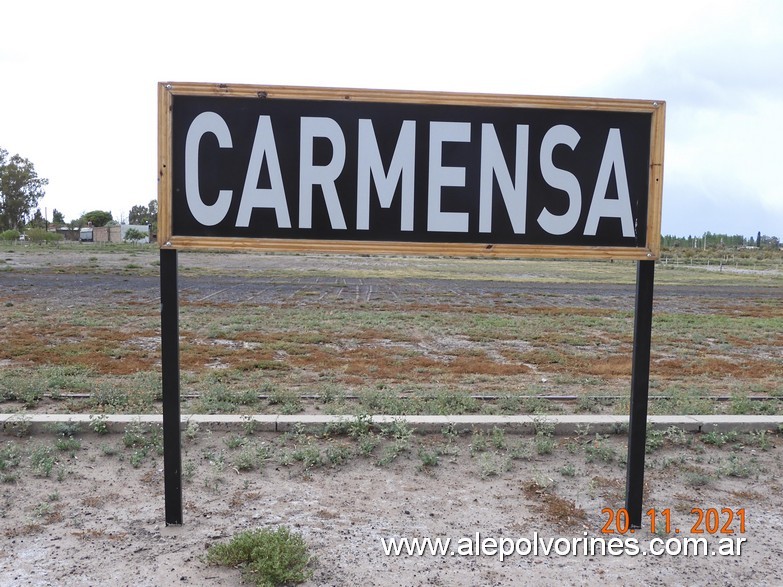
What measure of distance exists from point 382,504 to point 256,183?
7.79 ft

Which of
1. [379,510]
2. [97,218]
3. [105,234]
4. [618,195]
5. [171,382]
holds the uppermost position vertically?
[97,218]

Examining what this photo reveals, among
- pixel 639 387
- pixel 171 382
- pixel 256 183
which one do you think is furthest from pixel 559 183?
pixel 171 382

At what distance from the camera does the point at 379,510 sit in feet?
14.9

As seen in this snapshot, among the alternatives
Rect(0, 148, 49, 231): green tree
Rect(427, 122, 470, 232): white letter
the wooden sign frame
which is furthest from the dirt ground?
Rect(0, 148, 49, 231): green tree

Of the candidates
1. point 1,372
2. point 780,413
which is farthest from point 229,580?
point 1,372

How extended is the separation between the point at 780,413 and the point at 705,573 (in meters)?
3.98

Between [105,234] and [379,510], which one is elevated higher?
[105,234]

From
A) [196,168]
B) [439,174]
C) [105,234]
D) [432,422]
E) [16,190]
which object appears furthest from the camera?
[105,234]

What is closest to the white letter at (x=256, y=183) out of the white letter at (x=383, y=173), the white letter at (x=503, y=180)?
the white letter at (x=383, y=173)

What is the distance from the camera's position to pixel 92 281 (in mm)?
28484

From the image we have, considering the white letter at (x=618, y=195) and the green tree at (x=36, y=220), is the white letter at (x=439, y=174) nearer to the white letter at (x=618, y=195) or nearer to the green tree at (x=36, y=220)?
the white letter at (x=618, y=195)

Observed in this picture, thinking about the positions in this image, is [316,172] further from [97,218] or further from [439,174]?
[97,218]

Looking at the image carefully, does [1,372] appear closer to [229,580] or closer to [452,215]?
[229,580]

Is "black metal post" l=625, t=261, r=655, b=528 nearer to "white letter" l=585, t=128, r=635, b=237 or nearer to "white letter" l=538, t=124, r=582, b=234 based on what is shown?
"white letter" l=585, t=128, r=635, b=237
